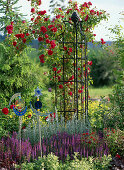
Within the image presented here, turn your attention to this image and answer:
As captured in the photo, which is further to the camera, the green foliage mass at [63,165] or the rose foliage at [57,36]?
the rose foliage at [57,36]

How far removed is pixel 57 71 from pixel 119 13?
3525mm

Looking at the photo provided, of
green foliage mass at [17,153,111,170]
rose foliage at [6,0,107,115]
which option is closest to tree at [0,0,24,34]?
rose foliage at [6,0,107,115]

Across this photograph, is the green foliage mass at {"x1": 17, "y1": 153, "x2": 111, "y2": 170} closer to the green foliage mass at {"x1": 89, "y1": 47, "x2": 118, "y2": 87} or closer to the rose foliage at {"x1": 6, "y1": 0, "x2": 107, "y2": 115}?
the rose foliage at {"x1": 6, "y1": 0, "x2": 107, "y2": 115}

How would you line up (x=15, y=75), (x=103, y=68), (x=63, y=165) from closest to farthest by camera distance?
(x=63, y=165) < (x=15, y=75) < (x=103, y=68)

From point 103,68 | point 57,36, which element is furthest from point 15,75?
point 103,68

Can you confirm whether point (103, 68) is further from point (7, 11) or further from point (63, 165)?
point (63, 165)

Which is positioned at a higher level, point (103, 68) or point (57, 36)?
point (57, 36)

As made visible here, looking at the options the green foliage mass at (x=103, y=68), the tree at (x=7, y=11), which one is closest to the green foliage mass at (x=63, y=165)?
the tree at (x=7, y=11)

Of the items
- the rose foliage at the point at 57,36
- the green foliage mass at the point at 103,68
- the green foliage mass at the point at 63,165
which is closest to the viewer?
the green foliage mass at the point at 63,165

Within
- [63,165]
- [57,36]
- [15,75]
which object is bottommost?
[63,165]

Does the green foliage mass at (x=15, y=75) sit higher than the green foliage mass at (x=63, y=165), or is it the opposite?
the green foliage mass at (x=15, y=75)

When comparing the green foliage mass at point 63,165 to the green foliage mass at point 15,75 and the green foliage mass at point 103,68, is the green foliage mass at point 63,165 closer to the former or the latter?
the green foliage mass at point 15,75

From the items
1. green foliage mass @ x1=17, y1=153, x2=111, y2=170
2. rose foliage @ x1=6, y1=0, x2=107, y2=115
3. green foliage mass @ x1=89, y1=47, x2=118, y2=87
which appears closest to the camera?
green foliage mass @ x1=17, y1=153, x2=111, y2=170

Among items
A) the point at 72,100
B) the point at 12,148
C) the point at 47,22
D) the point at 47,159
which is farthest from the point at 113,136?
the point at 47,22
